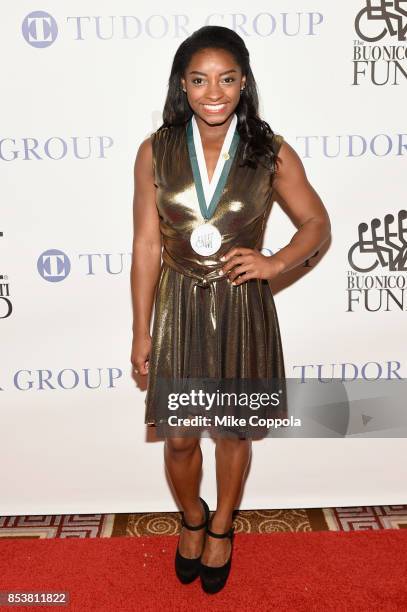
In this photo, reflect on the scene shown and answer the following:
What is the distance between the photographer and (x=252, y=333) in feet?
7.07

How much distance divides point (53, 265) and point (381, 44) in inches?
54.1

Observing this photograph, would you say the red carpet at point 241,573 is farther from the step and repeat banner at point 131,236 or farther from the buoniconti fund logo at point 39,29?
the buoniconti fund logo at point 39,29

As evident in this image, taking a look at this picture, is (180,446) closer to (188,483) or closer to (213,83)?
(188,483)

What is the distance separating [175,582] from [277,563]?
37 cm

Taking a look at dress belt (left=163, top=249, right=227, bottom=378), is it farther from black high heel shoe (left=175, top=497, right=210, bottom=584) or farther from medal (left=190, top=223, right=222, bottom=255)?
black high heel shoe (left=175, top=497, right=210, bottom=584)

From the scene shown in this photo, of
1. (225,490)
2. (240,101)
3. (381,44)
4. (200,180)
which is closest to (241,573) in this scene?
(225,490)

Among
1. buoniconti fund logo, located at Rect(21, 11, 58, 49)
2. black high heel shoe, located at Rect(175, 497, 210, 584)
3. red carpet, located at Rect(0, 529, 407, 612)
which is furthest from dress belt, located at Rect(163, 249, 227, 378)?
buoniconti fund logo, located at Rect(21, 11, 58, 49)

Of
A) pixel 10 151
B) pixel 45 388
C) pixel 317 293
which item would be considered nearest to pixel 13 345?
→ pixel 45 388

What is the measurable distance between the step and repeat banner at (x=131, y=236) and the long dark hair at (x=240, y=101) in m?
0.33

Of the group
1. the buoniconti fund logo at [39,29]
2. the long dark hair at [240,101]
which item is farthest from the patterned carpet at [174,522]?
the buoniconti fund logo at [39,29]

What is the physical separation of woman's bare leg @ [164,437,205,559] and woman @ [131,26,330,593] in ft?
0.15

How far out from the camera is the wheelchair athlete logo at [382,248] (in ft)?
8.39

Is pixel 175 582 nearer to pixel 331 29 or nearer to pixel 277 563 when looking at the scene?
pixel 277 563

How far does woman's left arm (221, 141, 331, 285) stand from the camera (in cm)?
203
